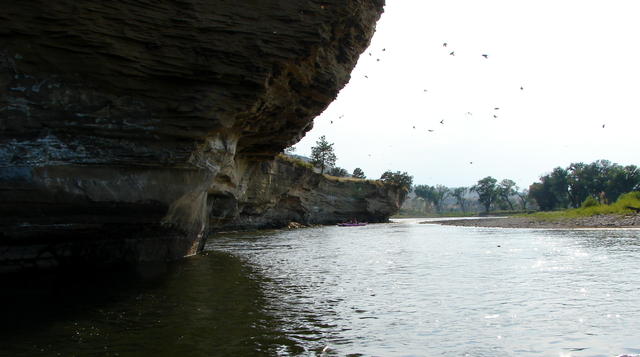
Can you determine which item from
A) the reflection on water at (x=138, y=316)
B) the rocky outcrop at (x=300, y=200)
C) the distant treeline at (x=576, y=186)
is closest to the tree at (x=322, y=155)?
the rocky outcrop at (x=300, y=200)

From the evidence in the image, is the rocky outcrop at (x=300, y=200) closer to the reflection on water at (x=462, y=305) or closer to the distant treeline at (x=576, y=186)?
the reflection on water at (x=462, y=305)

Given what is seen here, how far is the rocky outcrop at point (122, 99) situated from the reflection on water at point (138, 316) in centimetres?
201

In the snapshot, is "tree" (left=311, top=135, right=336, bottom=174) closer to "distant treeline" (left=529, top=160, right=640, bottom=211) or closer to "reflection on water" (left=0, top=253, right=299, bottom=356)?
"distant treeline" (left=529, top=160, right=640, bottom=211)

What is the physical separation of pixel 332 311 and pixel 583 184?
11215 cm

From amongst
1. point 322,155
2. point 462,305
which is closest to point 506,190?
point 322,155

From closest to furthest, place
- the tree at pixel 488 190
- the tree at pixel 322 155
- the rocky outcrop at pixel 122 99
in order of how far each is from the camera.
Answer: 1. the rocky outcrop at pixel 122 99
2. the tree at pixel 322 155
3. the tree at pixel 488 190

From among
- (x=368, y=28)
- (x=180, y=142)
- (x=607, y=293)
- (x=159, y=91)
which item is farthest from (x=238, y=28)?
(x=607, y=293)

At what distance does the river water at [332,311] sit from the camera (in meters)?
7.73

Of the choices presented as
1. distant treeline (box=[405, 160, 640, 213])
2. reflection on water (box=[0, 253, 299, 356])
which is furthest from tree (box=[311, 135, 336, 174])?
reflection on water (box=[0, 253, 299, 356])

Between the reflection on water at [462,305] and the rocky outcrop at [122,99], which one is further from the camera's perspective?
the rocky outcrop at [122,99]

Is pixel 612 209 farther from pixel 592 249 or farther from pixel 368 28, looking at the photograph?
pixel 368 28

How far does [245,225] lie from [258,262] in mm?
34018

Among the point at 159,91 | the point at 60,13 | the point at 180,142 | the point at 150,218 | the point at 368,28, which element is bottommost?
the point at 150,218

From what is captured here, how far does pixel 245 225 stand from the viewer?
174 feet
